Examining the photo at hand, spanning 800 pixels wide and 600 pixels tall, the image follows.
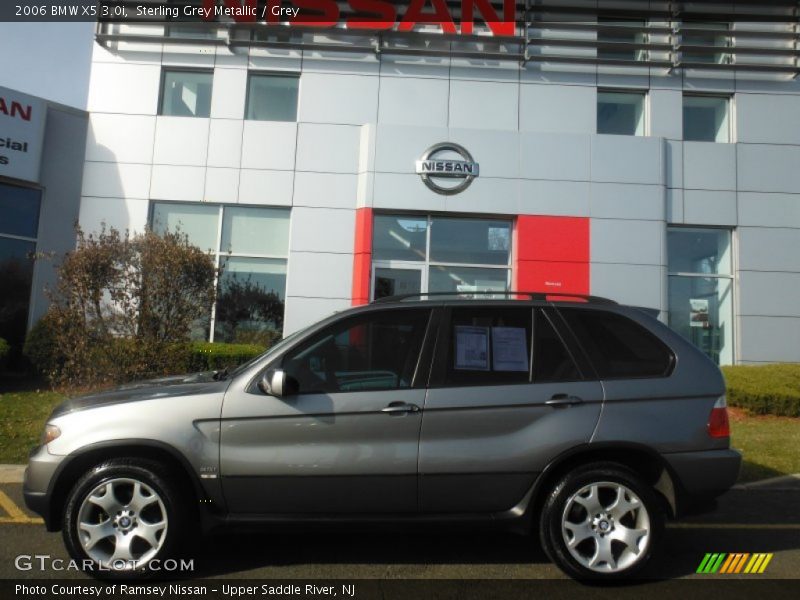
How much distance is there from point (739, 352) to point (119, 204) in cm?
1353

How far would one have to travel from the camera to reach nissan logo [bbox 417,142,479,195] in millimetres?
12344

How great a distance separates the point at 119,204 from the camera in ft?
41.3

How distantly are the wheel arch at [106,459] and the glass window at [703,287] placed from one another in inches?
460

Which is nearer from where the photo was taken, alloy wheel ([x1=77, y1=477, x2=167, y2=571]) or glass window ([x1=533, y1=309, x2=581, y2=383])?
alloy wheel ([x1=77, y1=477, x2=167, y2=571])

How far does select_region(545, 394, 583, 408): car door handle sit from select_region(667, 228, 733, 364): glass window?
10279mm

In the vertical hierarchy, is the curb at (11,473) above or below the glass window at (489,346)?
below

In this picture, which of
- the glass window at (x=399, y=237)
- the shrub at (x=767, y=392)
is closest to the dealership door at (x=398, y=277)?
the glass window at (x=399, y=237)

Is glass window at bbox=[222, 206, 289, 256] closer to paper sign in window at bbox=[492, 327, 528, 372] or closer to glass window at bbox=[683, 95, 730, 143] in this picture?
glass window at bbox=[683, 95, 730, 143]

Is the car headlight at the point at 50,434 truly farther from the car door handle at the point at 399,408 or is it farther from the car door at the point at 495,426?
the car door at the point at 495,426

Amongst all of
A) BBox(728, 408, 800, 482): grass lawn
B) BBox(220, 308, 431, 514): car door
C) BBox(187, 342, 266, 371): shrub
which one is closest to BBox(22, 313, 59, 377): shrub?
BBox(187, 342, 266, 371): shrub

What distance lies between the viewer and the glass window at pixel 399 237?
12.5 metres

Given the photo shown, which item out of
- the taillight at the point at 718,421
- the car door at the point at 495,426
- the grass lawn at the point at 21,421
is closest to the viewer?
the car door at the point at 495,426

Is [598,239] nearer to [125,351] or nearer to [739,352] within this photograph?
[739,352]

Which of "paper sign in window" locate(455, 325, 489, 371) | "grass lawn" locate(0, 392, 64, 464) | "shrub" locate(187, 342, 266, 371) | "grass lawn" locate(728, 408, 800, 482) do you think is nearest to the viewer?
"paper sign in window" locate(455, 325, 489, 371)
